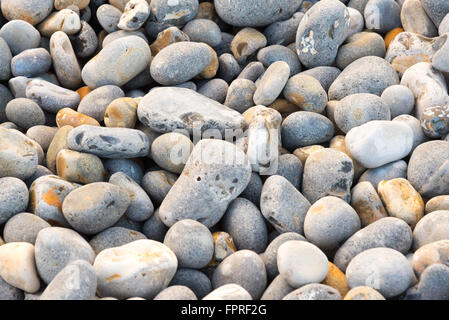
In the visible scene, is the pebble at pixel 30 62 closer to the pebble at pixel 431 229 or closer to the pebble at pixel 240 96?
the pebble at pixel 240 96

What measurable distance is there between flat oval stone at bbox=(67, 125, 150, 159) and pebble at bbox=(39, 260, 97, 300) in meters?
0.58

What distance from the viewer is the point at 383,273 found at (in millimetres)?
1441

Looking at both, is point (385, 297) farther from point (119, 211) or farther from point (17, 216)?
point (17, 216)

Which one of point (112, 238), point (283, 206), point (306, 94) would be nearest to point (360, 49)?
point (306, 94)

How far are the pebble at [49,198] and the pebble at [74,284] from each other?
40 cm

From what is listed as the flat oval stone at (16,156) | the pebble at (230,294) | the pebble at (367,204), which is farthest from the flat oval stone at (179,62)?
the pebble at (230,294)

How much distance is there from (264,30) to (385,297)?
1.54 m

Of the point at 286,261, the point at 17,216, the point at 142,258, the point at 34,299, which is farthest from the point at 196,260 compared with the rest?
the point at 17,216

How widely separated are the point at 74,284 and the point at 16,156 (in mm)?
675

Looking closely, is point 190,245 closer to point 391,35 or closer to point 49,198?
point 49,198

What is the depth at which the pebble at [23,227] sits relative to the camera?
1667 mm

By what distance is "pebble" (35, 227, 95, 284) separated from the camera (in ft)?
4.99

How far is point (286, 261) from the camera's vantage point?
1.48 meters

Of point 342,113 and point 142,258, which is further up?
point 342,113
